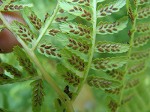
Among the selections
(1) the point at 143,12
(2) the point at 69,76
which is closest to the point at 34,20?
(2) the point at 69,76

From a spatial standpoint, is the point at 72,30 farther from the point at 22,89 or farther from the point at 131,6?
the point at 22,89

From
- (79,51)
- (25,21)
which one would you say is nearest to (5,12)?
(25,21)

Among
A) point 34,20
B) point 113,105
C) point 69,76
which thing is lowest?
point 113,105

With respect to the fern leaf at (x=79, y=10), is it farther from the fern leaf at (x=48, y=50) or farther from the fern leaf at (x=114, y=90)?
the fern leaf at (x=114, y=90)

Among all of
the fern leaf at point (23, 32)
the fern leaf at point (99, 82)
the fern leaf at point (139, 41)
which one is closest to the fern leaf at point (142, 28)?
the fern leaf at point (139, 41)

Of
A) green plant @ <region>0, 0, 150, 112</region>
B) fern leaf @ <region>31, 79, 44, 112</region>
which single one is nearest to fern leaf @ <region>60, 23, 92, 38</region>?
green plant @ <region>0, 0, 150, 112</region>

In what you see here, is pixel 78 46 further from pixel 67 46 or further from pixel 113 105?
pixel 113 105
